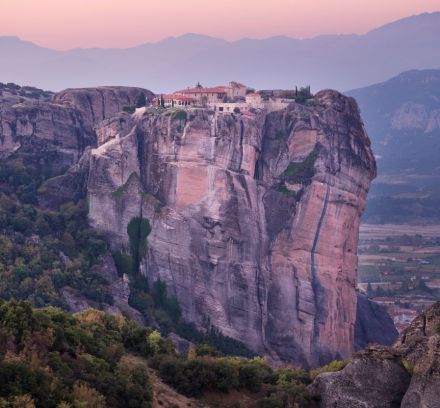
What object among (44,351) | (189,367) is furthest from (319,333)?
(44,351)

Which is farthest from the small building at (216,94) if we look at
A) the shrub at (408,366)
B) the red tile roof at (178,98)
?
the shrub at (408,366)

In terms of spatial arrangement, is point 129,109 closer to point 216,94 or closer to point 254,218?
point 216,94

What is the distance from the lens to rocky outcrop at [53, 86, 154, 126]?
73188mm

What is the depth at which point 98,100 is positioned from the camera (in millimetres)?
74562

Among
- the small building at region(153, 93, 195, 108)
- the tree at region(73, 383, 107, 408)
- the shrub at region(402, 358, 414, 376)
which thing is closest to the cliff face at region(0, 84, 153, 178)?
the small building at region(153, 93, 195, 108)

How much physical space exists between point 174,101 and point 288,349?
64.6 ft

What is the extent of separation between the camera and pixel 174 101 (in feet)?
212

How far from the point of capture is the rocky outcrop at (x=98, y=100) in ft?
240

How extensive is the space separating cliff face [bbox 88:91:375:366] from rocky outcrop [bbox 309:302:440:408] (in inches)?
1146

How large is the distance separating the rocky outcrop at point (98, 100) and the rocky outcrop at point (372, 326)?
23.7 m

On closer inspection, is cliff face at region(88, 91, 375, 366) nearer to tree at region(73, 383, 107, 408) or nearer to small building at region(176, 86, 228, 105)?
small building at region(176, 86, 228, 105)

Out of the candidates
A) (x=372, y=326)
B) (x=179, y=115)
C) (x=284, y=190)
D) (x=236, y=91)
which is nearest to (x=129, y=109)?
(x=236, y=91)

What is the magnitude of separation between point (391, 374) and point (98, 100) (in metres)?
53.0

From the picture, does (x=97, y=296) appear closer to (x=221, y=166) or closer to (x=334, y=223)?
(x=221, y=166)
